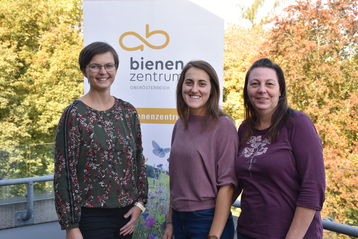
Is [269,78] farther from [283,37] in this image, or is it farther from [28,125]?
[28,125]

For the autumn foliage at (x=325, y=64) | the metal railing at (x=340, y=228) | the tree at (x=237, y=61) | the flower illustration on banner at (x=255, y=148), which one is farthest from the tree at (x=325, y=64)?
the flower illustration on banner at (x=255, y=148)

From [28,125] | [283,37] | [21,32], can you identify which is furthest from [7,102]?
[283,37]

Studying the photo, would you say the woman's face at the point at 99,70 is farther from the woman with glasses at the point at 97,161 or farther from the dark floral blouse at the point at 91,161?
the dark floral blouse at the point at 91,161

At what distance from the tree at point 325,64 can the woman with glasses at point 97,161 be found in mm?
6811

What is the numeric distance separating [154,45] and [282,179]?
1.69 metres

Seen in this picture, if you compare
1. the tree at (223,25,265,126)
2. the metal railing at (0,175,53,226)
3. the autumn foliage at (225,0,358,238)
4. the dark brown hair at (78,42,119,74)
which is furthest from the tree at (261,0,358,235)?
the dark brown hair at (78,42,119,74)

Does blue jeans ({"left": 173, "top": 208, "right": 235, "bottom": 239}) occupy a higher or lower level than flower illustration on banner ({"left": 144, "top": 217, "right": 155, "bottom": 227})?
higher

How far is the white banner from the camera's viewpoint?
2969 millimetres

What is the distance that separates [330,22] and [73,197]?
8.38 m

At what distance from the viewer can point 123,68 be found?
3.06 meters

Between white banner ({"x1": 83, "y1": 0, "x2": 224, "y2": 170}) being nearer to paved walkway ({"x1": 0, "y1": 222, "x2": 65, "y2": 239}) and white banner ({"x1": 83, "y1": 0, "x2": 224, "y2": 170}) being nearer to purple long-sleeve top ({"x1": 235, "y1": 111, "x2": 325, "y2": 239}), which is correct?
purple long-sleeve top ({"x1": 235, "y1": 111, "x2": 325, "y2": 239})

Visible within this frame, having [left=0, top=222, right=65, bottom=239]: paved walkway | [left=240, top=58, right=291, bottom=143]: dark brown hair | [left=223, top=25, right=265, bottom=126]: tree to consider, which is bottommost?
[left=0, top=222, right=65, bottom=239]: paved walkway

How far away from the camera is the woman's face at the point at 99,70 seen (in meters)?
1.98

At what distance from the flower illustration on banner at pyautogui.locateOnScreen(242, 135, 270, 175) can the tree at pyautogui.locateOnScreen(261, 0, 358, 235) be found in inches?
264
